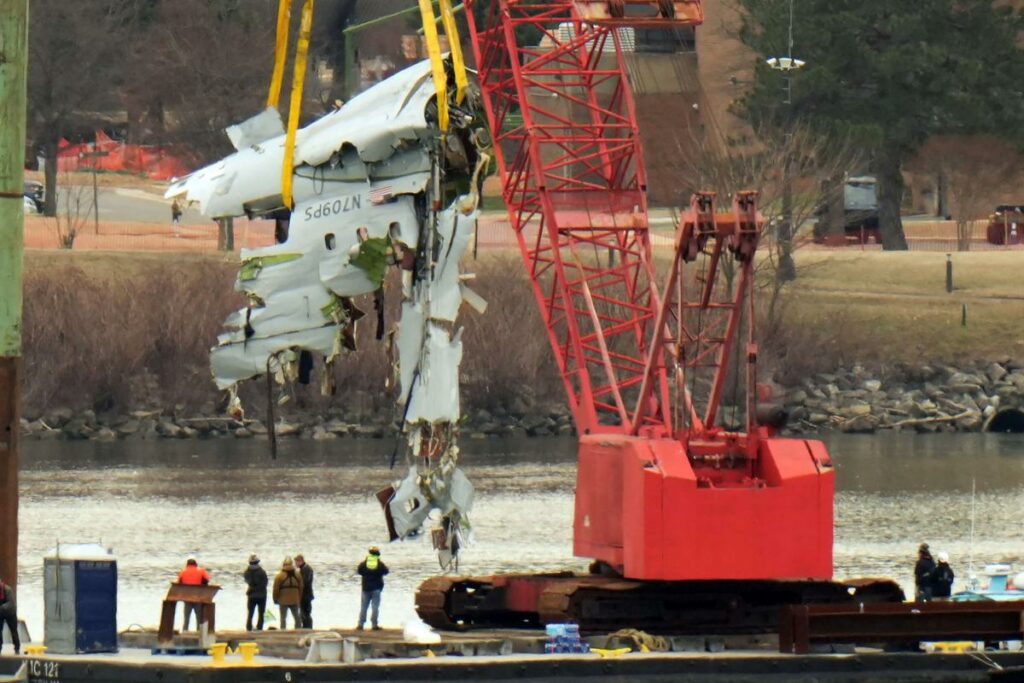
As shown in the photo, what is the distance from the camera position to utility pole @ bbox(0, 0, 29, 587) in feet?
113

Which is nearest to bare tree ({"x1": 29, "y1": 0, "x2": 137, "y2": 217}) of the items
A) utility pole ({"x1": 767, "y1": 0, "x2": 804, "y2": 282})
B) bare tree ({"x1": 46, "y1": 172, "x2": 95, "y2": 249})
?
bare tree ({"x1": 46, "y1": 172, "x2": 95, "y2": 249})

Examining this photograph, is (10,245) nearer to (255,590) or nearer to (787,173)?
(255,590)

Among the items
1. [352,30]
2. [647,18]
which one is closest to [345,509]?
[647,18]

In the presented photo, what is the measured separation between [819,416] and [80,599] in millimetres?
65460

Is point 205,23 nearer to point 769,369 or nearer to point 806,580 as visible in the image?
point 769,369

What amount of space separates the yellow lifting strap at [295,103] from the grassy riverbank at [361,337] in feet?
190

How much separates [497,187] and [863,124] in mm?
20609

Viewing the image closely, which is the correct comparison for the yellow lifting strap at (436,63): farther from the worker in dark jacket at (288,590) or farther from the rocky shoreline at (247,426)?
the rocky shoreline at (247,426)

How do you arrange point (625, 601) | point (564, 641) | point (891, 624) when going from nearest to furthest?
point (564, 641) → point (891, 624) → point (625, 601)

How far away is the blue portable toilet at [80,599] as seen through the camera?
34.4 m

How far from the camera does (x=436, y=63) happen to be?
34344mm

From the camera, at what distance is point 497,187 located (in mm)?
120000

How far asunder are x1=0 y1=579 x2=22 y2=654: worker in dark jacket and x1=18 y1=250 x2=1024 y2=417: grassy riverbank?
58681mm

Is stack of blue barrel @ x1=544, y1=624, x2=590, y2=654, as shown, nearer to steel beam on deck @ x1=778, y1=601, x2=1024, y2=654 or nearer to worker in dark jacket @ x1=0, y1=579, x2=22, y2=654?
steel beam on deck @ x1=778, y1=601, x2=1024, y2=654
